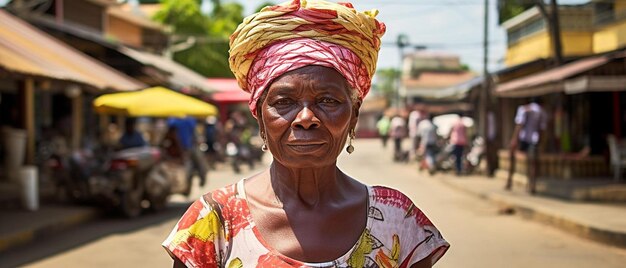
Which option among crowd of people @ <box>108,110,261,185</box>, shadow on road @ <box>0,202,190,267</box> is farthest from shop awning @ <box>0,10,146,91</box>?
shadow on road @ <box>0,202,190,267</box>

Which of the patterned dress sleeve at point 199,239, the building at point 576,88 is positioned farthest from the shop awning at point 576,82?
the patterned dress sleeve at point 199,239

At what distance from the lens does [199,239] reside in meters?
1.98

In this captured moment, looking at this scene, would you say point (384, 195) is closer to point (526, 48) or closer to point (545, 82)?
point (545, 82)

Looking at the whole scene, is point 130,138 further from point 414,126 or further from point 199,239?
point 414,126

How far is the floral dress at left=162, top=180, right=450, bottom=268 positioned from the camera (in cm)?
197

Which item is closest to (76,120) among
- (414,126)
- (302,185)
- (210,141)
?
(210,141)

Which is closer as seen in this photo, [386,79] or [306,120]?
[306,120]

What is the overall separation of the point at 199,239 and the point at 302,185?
1.03 ft

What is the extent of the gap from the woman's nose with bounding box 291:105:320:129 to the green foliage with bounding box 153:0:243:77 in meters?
41.0

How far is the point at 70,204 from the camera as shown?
40.3ft

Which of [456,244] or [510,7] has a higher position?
[510,7]

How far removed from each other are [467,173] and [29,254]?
554 inches

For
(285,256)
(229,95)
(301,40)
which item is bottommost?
(285,256)

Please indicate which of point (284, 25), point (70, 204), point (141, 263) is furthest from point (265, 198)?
point (70, 204)
